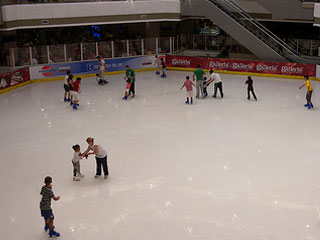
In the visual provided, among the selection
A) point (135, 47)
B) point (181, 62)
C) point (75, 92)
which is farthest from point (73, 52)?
point (75, 92)

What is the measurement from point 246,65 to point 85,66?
31.6 ft

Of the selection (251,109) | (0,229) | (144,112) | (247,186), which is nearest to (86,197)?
(0,229)

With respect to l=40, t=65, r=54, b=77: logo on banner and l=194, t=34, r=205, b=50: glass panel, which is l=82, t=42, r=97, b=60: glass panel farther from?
l=194, t=34, r=205, b=50: glass panel

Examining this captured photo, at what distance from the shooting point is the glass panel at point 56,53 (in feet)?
92.8

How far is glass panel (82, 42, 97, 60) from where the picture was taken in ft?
95.6

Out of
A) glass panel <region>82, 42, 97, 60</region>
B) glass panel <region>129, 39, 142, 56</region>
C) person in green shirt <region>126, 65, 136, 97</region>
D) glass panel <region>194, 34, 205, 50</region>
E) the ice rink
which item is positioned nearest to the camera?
the ice rink

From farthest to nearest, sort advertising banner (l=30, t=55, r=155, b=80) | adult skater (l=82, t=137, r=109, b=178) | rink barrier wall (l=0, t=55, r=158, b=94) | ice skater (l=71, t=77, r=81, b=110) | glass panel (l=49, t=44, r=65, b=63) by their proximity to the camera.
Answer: glass panel (l=49, t=44, r=65, b=63) < advertising banner (l=30, t=55, r=155, b=80) < rink barrier wall (l=0, t=55, r=158, b=94) < ice skater (l=71, t=77, r=81, b=110) < adult skater (l=82, t=137, r=109, b=178)

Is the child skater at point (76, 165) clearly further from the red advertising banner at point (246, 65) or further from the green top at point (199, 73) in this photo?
the red advertising banner at point (246, 65)

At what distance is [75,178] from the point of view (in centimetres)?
1343

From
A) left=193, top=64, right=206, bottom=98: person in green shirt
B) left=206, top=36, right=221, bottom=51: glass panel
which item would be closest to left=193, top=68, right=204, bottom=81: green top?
left=193, top=64, right=206, bottom=98: person in green shirt

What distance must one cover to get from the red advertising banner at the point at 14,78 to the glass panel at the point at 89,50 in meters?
3.86

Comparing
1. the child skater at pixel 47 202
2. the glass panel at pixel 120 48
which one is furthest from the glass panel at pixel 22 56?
the child skater at pixel 47 202

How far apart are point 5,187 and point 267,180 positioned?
721 cm

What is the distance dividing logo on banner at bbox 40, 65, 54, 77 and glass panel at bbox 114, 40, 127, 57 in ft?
13.9
